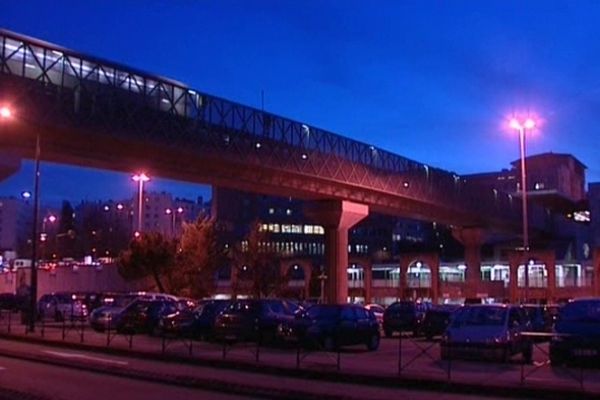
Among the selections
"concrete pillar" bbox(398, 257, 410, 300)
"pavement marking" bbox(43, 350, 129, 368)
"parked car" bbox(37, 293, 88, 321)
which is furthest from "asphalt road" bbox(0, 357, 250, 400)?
"concrete pillar" bbox(398, 257, 410, 300)

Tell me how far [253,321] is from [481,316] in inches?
352

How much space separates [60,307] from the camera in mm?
52594

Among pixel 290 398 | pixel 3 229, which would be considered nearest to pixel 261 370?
pixel 290 398

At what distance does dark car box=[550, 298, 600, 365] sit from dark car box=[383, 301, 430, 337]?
16314 mm

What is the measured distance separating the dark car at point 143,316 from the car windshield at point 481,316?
15.6m

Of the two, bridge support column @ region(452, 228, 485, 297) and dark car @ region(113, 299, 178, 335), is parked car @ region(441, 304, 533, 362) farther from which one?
bridge support column @ region(452, 228, 485, 297)

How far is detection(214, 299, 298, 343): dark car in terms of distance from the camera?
1217 inches

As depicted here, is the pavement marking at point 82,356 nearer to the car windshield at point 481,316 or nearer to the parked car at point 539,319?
the car windshield at point 481,316

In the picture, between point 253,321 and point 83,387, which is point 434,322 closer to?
point 253,321

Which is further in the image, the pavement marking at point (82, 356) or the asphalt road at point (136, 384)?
the pavement marking at point (82, 356)

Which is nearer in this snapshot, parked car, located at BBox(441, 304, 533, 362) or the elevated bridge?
parked car, located at BBox(441, 304, 533, 362)

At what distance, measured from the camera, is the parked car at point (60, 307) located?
5125 cm

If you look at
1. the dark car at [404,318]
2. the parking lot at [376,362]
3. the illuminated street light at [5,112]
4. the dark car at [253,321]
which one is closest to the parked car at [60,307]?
the illuminated street light at [5,112]

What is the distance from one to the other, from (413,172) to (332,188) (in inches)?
573
